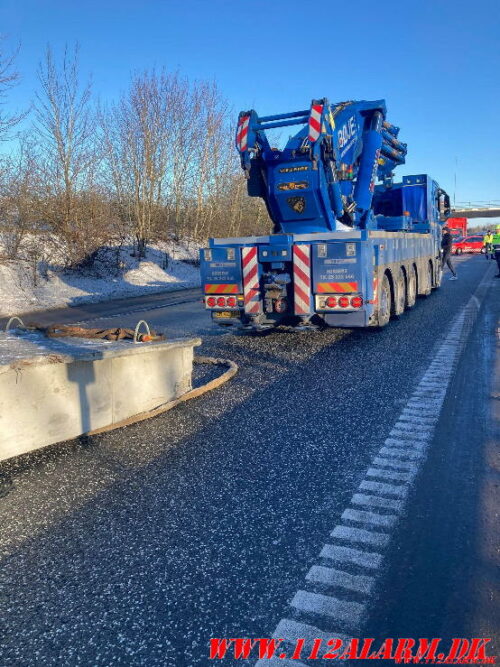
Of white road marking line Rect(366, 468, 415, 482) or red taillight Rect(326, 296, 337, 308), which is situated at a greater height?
red taillight Rect(326, 296, 337, 308)

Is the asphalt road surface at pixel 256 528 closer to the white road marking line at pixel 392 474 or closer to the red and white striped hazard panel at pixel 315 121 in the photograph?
the white road marking line at pixel 392 474

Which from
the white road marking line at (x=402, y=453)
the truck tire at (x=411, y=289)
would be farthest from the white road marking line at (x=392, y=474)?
the truck tire at (x=411, y=289)

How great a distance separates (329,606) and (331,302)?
20.6 ft

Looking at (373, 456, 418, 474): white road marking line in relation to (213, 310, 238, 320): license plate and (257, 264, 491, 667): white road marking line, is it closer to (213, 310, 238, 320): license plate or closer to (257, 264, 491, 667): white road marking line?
(257, 264, 491, 667): white road marking line

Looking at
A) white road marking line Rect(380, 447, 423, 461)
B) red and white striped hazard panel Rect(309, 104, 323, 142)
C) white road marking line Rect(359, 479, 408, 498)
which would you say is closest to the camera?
white road marking line Rect(359, 479, 408, 498)

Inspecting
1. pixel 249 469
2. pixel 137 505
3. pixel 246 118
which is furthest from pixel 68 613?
pixel 246 118

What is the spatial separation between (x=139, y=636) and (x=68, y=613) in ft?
1.28

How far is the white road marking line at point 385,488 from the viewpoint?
3520 millimetres

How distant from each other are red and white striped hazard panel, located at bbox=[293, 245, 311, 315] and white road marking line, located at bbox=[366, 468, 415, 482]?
4.78 metres

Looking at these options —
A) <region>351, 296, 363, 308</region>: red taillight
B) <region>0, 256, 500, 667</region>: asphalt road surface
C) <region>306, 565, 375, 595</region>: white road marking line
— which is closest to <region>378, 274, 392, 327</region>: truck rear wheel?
<region>351, 296, 363, 308</region>: red taillight

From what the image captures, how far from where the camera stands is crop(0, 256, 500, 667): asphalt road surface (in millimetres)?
2363

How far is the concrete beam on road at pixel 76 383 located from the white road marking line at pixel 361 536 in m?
2.35

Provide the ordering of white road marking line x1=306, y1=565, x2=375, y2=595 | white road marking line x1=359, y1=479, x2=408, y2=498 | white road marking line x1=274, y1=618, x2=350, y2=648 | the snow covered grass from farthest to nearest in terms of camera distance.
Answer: the snow covered grass → white road marking line x1=359, y1=479, x2=408, y2=498 → white road marking line x1=306, y1=565, x2=375, y2=595 → white road marking line x1=274, y1=618, x2=350, y2=648

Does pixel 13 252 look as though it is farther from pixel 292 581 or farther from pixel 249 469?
pixel 292 581
